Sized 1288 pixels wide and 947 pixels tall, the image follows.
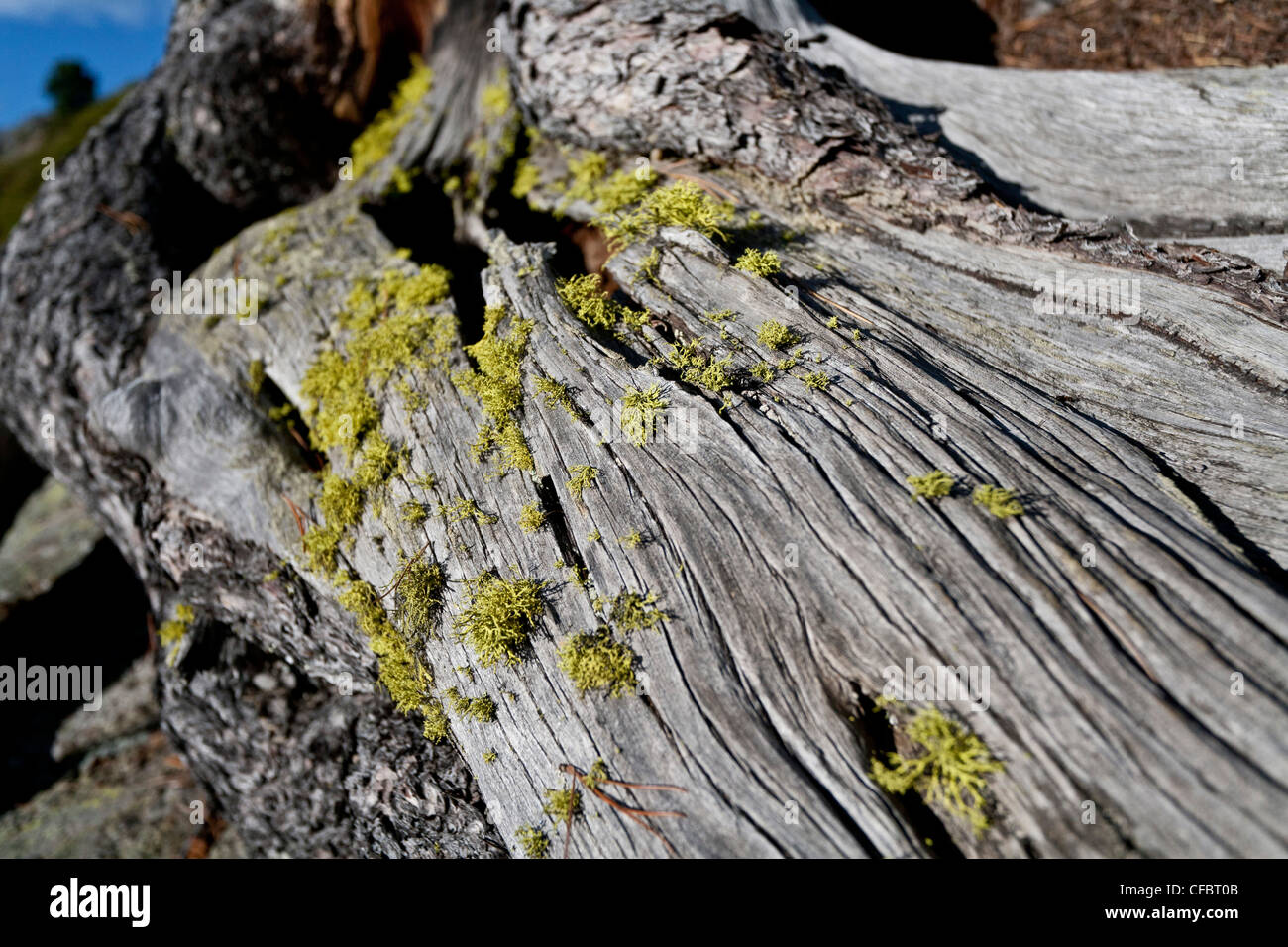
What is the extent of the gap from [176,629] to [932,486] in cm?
714

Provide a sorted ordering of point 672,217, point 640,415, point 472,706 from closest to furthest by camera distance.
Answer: point 472,706 → point 640,415 → point 672,217

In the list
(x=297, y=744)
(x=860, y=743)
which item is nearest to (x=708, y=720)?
(x=860, y=743)

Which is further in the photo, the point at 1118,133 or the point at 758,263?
the point at 1118,133

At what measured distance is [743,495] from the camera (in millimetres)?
4543

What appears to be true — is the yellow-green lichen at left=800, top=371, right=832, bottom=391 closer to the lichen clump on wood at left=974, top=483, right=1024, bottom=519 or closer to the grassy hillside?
the lichen clump on wood at left=974, top=483, right=1024, bottom=519

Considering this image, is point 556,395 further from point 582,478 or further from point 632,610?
point 632,610

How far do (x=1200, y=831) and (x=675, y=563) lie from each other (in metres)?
2.94

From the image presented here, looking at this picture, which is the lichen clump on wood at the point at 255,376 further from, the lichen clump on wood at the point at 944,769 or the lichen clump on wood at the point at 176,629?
the lichen clump on wood at the point at 944,769

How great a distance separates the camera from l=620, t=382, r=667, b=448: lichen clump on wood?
4852mm

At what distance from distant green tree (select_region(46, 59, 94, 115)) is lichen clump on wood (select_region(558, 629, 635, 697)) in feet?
292

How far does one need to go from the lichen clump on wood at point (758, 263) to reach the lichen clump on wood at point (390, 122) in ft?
18.1

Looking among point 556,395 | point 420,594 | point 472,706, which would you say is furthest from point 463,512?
point 472,706

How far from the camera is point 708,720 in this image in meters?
4.09

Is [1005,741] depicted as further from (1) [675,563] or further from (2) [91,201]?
(2) [91,201]
